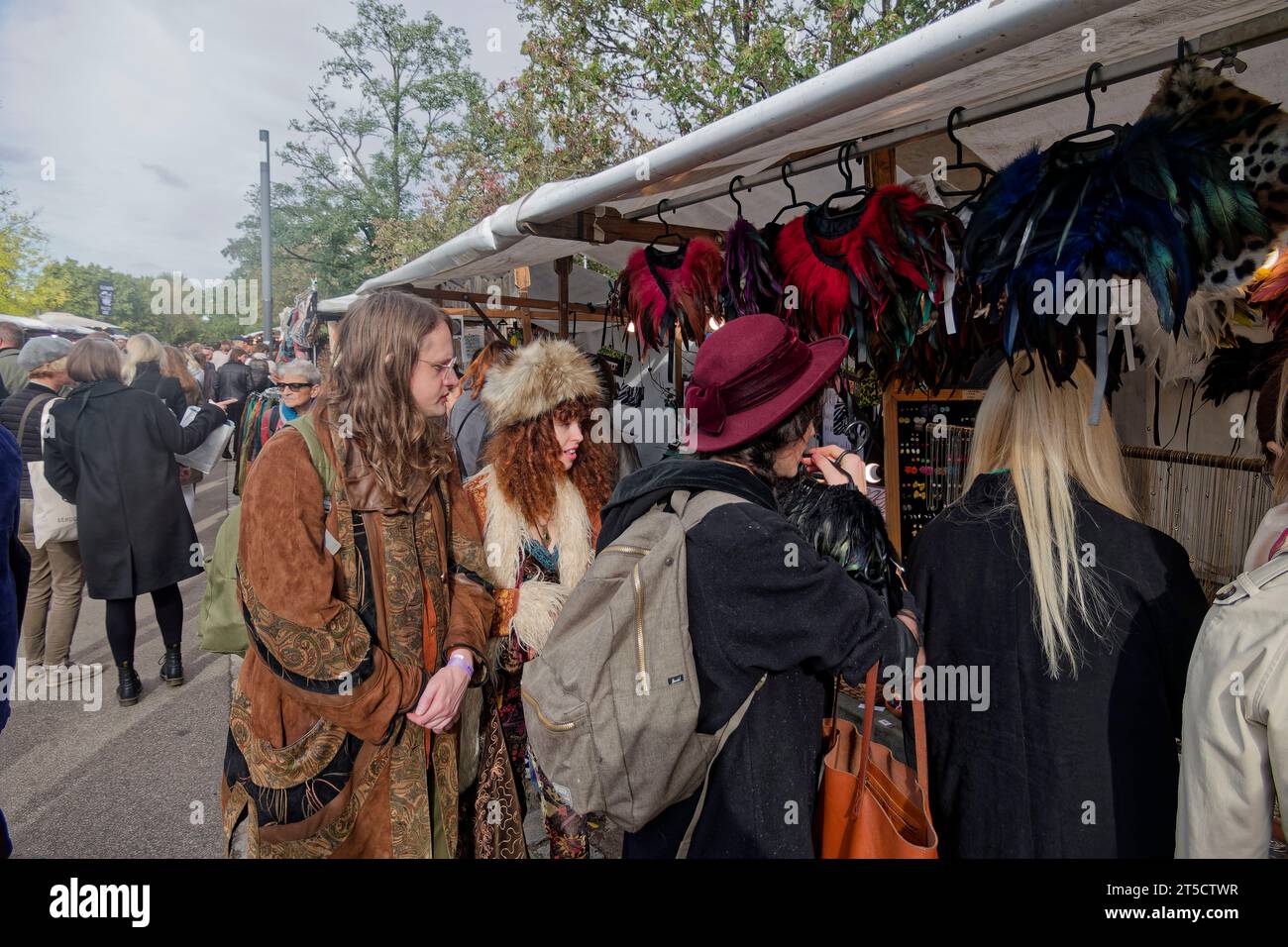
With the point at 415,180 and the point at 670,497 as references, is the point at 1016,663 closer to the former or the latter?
the point at 670,497

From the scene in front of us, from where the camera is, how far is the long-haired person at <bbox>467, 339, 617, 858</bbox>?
8.23 feet

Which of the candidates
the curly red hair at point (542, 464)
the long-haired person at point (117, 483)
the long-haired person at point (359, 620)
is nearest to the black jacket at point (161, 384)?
the long-haired person at point (117, 483)

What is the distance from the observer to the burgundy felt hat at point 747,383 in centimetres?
153

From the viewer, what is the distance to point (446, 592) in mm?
2217

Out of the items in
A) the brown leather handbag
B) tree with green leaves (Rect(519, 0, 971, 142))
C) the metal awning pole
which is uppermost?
tree with green leaves (Rect(519, 0, 971, 142))

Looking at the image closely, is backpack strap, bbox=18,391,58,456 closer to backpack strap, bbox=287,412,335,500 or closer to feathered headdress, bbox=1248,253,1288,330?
backpack strap, bbox=287,412,335,500

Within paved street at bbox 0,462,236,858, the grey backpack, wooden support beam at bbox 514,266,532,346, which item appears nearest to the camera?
the grey backpack

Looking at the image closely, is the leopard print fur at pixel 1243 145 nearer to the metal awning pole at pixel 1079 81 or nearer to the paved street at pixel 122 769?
the metal awning pole at pixel 1079 81

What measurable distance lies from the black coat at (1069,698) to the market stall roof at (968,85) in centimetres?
93

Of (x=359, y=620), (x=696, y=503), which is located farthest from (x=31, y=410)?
(x=696, y=503)

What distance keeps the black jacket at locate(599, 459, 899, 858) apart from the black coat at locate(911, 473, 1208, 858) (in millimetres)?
383

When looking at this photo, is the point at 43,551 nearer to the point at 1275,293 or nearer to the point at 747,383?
the point at 747,383

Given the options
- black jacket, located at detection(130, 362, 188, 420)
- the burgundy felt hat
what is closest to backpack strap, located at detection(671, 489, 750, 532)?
the burgundy felt hat
